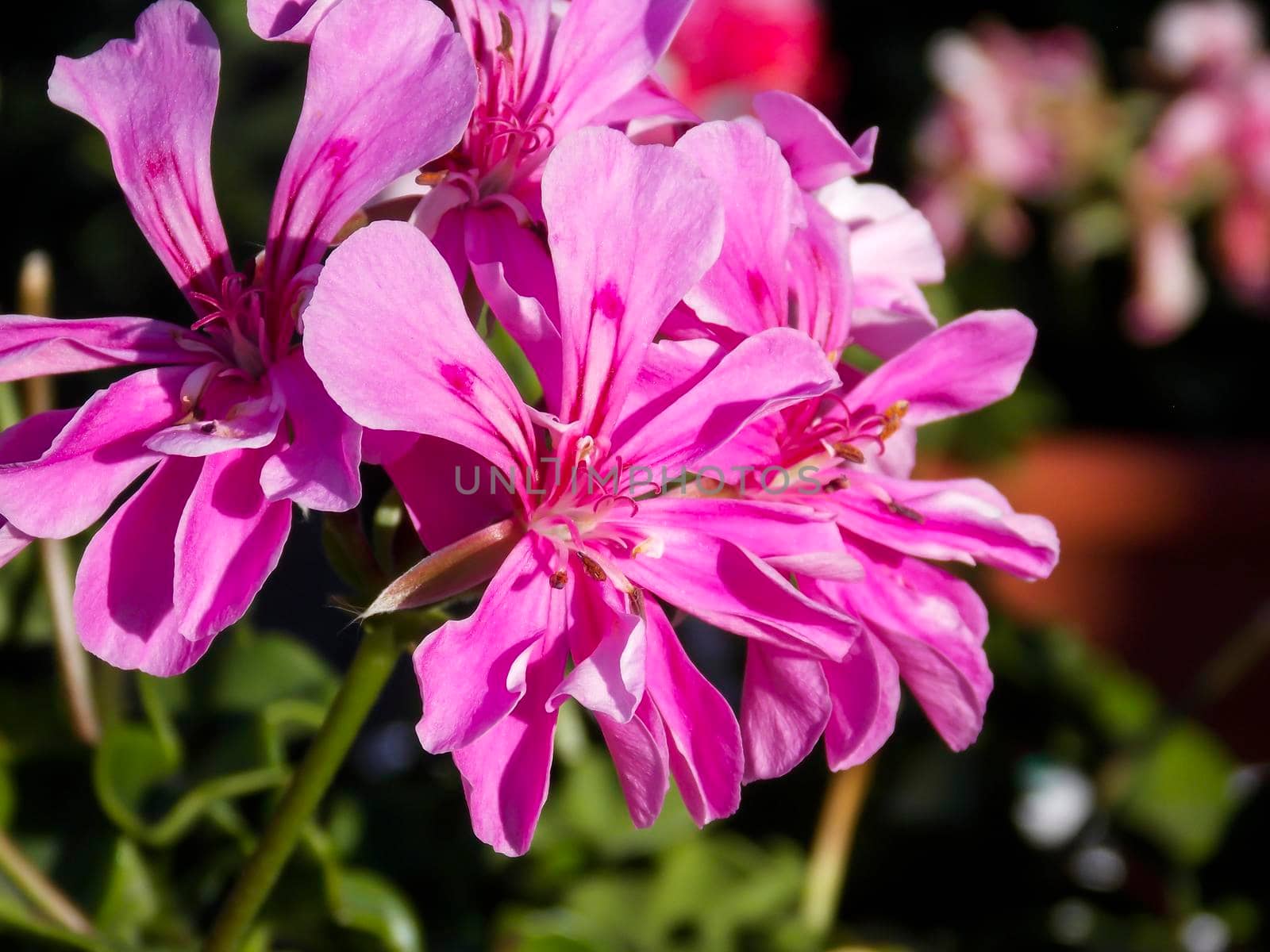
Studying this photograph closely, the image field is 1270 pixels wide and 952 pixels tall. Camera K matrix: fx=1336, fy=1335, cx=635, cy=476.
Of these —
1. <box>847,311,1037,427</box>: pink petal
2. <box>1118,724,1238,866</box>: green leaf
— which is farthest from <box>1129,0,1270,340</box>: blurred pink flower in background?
<box>847,311,1037,427</box>: pink petal

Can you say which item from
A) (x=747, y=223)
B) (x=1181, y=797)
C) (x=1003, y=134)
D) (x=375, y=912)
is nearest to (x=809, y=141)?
(x=747, y=223)

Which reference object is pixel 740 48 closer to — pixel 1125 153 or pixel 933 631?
pixel 1125 153

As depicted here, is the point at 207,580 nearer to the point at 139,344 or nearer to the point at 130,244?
the point at 139,344

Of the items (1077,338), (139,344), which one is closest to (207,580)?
(139,344)

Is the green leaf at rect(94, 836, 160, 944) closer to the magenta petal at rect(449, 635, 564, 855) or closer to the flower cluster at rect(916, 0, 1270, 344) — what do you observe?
the magenta petal at rect(449, 635, 564, 855)

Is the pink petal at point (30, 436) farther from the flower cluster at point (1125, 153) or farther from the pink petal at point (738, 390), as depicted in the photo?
the flower cluster at point (1125, 153)

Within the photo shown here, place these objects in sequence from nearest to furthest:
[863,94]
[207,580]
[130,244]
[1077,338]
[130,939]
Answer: [207,580] → [130,939] → [130,244] → [1077,338] → [863,94]

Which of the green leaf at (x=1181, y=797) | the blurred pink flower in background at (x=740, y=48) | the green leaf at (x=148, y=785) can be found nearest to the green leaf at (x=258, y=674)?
the green leaf at (x=148, y=785)

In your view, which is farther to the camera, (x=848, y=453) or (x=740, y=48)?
(x=740, y=48)
